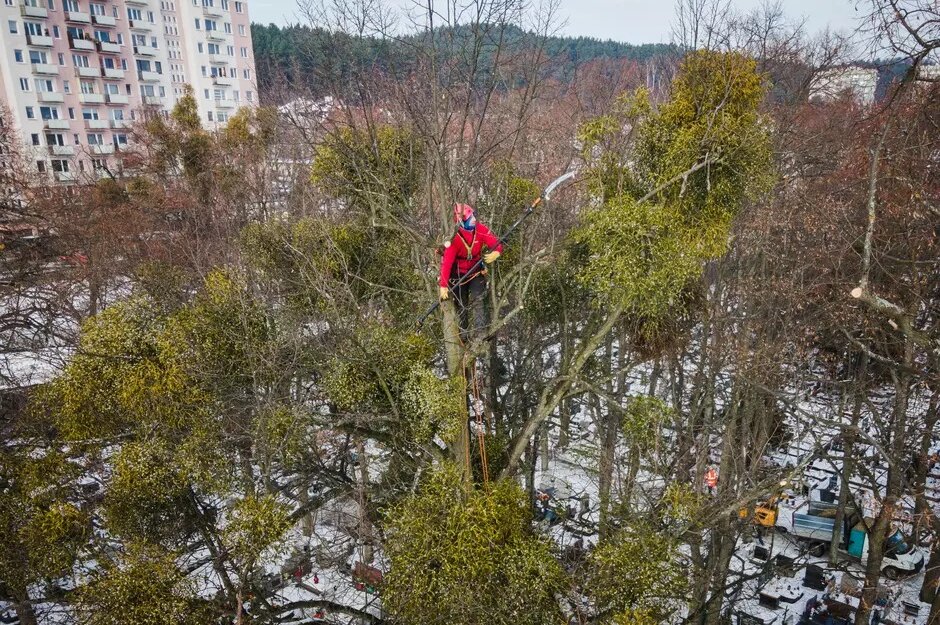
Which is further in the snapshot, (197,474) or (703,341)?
(703,341)

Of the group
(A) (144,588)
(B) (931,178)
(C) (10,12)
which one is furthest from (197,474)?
(C) (10,12)

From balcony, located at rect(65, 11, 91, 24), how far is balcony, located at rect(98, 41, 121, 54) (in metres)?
1.09

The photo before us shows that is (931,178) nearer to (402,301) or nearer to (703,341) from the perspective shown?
(703,341)

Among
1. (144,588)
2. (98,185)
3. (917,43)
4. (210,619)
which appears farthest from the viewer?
(98,185)

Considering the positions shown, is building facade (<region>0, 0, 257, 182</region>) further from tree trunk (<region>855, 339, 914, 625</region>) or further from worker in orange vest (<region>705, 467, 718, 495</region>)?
tree trunk (<region>855, 339, 914, 625</region>)

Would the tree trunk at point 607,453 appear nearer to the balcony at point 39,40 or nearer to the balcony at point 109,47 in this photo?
the balcony at point 39,40

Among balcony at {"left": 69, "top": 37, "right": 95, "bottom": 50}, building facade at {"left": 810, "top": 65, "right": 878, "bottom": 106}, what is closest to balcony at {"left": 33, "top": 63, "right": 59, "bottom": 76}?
balcony at {"left": 69, "top": 37, "right": 95, "bottom": 50}

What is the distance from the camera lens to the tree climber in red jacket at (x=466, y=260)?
6.01 metres

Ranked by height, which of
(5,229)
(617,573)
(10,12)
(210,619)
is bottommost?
(210,619)

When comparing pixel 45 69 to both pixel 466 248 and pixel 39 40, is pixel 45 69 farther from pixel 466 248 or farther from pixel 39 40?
pixel 466 248

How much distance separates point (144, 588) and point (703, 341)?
30.5 feet

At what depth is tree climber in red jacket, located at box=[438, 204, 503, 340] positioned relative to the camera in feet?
19.7

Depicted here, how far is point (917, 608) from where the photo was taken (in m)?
10.8

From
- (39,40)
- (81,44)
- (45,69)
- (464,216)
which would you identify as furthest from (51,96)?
(464,216)
